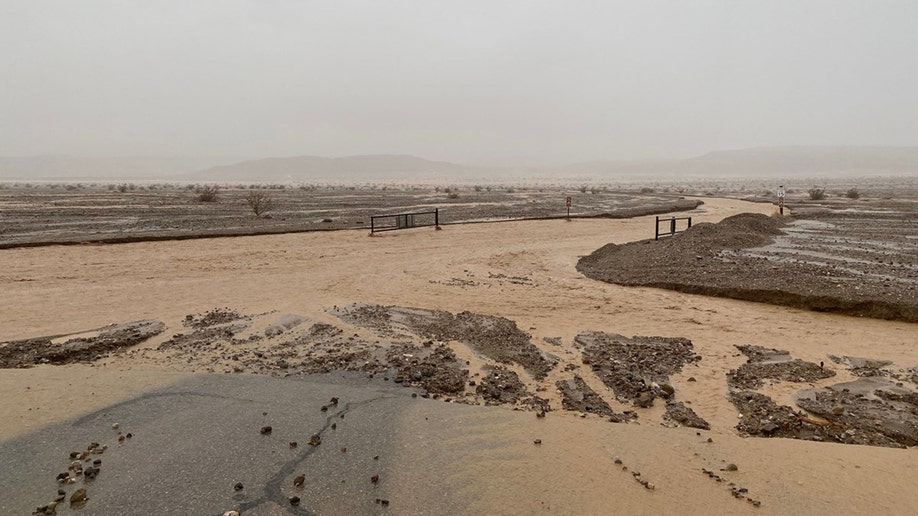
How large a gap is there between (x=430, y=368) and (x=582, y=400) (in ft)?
6.69

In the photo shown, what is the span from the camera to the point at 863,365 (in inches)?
271

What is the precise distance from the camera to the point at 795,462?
4.64 meters

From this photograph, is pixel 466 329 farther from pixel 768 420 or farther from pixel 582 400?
pixel 768 420

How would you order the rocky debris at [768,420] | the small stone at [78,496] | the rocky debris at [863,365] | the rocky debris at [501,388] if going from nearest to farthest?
1. the small stone at [78,496]
2. the rocky debris at [768,420]
3. the rocky debris at [501,388]
4. the rocky debris at [863,365]

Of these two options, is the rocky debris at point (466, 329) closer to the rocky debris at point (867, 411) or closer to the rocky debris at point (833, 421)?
the rocky debris at point (833, 421)

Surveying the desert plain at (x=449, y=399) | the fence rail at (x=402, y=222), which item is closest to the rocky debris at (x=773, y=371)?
the desert plain at (x=449, y=399)

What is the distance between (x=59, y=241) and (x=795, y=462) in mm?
21871

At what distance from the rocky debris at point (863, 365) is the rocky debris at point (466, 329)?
4006mm

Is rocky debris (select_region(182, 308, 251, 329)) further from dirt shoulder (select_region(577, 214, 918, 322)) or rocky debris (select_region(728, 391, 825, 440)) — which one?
dirt shoulder (select_region(577, 214, 918, 322))

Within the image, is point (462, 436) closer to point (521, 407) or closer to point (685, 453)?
point (521, 407)

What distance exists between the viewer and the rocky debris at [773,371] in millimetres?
6393

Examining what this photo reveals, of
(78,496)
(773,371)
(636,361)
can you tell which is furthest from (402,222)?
(78,496)

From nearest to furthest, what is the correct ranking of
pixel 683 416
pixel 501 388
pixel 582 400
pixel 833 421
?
1. pixel 833 421
2. pixel 683 416
3. pixel 582 400
4. pixel 501 388

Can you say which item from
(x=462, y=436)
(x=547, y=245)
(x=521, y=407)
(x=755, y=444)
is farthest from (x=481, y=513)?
(x=547, y=245)
